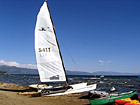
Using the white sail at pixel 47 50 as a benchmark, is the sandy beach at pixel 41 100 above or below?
below

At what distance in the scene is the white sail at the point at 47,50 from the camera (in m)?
20.4

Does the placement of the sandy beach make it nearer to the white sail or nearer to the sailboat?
the sailboat

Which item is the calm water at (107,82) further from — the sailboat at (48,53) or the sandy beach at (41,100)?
the sandy beach at (41,100)

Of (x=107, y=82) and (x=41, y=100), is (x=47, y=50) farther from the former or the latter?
(x=107, y=82)

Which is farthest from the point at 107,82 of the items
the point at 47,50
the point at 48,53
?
the point at 47,50

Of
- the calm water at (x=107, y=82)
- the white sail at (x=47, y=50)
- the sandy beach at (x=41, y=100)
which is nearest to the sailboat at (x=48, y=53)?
the white sail at (x=47, y=50)

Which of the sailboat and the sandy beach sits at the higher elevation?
the sailboat

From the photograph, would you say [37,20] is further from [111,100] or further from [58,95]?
[111,100]

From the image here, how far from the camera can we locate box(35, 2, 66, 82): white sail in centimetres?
2042

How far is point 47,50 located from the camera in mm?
20594

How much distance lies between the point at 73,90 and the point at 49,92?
317 centimetres

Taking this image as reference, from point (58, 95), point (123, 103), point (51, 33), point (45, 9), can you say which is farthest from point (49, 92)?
point (45, 9)

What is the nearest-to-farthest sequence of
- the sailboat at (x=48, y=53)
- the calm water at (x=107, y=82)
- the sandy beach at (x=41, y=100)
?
the sandy beach at (x=41, y=100) → the sailboat at (x=48, y=53) → the calm water at (x=107, y=82)

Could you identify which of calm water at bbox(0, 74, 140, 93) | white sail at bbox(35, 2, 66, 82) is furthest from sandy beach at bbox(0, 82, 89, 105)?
calm water at bbox(0, 74, 140, 93)
